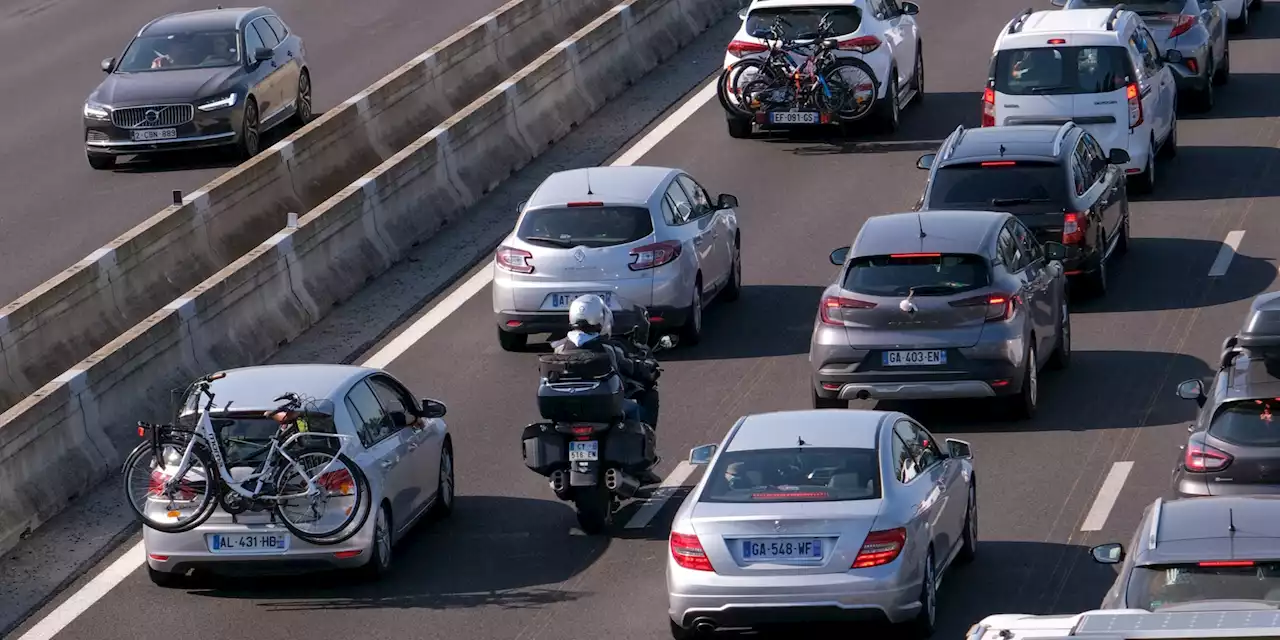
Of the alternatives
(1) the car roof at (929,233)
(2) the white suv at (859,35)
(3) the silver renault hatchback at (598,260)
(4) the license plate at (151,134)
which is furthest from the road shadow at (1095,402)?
(4) the license plate at (151,134)

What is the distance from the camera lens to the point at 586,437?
16703 mm

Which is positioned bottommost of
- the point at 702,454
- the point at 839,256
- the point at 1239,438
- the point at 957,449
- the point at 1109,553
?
the point at 839,256

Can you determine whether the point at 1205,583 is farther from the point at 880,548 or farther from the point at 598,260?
the point at 598,260

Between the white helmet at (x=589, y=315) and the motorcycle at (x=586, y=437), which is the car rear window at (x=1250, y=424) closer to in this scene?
the motorcycle at (x=586, y=437)

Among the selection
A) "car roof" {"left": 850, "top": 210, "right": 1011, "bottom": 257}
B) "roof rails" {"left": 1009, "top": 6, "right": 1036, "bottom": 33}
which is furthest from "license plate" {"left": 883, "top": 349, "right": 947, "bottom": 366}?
"roof rails" {"left": 1009, "top": 6, "right": 1036, "bottom": 33}

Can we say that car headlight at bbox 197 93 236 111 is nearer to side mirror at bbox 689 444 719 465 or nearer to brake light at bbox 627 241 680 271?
brake light at bbox 627 241 680 271

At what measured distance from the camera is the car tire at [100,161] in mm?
29188

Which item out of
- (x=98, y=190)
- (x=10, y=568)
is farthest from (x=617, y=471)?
(x=98, y=190)

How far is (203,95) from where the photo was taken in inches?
1149

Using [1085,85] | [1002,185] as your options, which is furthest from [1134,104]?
[1002,185]

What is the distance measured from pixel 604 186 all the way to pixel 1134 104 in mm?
7271

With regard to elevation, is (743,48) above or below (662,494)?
below

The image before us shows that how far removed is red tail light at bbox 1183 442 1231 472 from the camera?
14.9 metres

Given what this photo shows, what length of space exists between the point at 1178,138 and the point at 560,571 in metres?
15.8
